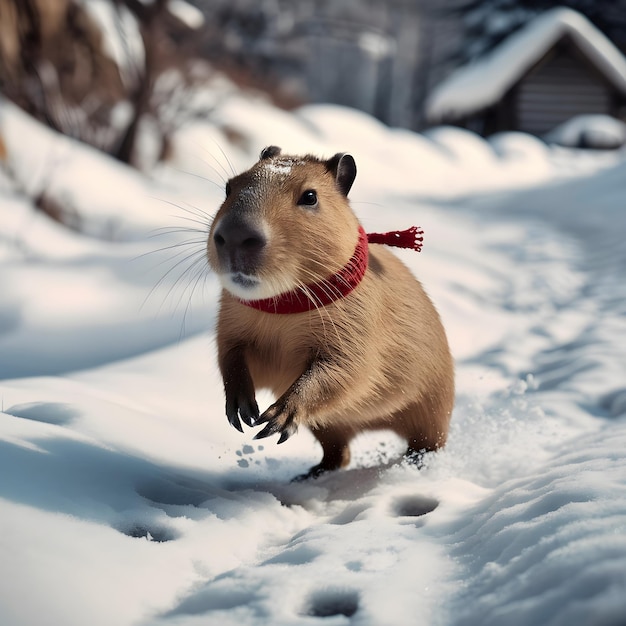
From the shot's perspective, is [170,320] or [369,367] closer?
[369,367]

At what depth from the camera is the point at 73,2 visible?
9094 millimetres

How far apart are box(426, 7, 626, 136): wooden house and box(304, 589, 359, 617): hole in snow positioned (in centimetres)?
1666

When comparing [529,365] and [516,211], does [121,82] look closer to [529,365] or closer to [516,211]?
[516,211]

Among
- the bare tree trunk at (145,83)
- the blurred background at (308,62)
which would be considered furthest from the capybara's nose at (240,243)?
the bare tree trunk at (145,83)

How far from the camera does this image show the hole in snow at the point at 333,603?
4.90 feet

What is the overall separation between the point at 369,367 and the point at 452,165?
35.7 ft

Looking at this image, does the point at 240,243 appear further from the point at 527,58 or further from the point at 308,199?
the point at 527,58

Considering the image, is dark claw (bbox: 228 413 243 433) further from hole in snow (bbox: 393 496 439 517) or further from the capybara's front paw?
hole in snow (bbox: 393 496 439 517)

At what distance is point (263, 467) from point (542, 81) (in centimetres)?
Result: 1668

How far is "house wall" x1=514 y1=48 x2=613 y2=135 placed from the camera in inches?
675

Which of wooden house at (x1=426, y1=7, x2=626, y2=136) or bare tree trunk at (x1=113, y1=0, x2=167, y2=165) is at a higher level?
wooden house at (x1=426, y1=7, x2=626, y2=136)

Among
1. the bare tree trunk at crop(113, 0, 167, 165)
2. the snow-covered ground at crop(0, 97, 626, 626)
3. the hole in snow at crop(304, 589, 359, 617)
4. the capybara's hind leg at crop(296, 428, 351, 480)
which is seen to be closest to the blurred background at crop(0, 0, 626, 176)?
the bare tree trunk at crop(113, 0, 167, 165)

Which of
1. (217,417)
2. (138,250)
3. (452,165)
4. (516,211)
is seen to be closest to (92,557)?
(217,417)

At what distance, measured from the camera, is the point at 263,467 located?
8.81 ft
